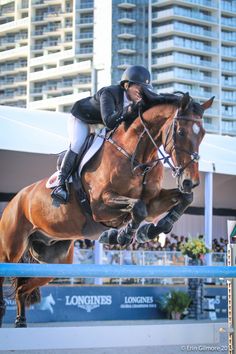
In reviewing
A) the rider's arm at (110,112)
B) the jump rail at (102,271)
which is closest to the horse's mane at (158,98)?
the rider's arm at (110,112)

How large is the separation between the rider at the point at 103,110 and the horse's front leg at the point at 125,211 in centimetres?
46

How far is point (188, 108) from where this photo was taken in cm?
446

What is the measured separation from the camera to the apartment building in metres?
77.8

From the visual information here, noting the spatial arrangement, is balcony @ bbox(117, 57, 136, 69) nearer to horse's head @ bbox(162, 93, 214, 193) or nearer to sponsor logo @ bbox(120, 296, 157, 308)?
sponsor logo @ bbox(120, 296, 157, 308)

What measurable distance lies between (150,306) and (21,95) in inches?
2994

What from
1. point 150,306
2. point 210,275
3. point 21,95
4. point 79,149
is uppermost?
point 21,95

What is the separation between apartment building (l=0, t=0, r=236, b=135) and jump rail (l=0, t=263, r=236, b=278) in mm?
71731

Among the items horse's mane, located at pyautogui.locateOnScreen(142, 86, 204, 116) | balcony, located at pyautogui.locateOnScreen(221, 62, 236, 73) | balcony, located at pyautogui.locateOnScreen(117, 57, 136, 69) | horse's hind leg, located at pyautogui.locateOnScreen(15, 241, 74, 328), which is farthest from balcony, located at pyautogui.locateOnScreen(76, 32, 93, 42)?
horse's mane, located at pyautogui.locateOnScreen(142, 86, 204, 116)

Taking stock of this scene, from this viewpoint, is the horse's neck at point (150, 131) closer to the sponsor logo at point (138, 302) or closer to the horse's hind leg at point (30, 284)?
the horse's hind leg at point (30, 284)

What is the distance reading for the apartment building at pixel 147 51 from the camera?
3063 inches

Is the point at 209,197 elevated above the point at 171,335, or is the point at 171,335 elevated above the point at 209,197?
the point at 209,197

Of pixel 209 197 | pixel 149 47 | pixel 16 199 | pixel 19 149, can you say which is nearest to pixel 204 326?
pixel 16 199

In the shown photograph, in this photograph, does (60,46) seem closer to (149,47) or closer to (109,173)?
(149,47)

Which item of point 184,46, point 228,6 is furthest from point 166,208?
point 228,6
